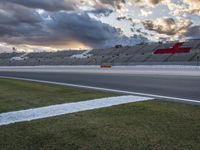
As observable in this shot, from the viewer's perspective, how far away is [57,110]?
752 cm

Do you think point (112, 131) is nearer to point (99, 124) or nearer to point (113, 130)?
point (113, 130)

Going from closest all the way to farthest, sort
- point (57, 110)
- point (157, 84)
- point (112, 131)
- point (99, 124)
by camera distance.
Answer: point (112, 131) → point (99, 124) → point (57, 110) → point (157, 84)

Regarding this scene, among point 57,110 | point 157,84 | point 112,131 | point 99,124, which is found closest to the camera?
point 112,131

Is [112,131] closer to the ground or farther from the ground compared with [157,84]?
farther from the ground

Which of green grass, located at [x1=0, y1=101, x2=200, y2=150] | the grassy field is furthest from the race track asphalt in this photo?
green grass, located at [x1=0, y1=101, x2=200, y2=150]

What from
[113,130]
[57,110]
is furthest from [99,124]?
[57,110]

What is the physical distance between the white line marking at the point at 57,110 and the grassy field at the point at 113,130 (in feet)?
1.44

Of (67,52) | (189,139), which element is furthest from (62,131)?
(67,52)

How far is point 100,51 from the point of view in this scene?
81.7 meters

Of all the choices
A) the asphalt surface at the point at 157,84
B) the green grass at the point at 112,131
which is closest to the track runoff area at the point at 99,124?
the green grass at the point at 112,131

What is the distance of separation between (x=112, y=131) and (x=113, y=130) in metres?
0.07

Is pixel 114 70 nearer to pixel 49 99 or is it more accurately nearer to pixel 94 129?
pixel 49 99

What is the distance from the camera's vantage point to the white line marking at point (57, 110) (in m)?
6.73

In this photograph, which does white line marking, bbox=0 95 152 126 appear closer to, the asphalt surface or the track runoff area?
the track runoff area
